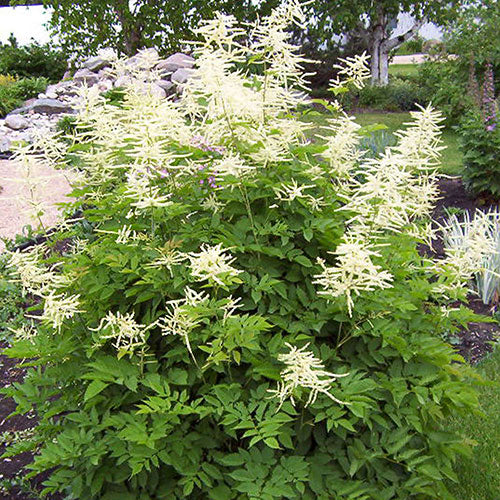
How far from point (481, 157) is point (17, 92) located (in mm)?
9312

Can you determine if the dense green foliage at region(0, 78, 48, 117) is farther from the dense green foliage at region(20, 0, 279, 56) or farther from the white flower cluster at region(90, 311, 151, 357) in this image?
the white flower cluster at region(90, 311, 151, 357)

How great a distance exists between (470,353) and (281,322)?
2399mm

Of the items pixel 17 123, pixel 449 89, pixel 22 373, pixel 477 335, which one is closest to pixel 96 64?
pixel 17 123

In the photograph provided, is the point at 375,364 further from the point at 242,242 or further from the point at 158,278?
the point at 158,278

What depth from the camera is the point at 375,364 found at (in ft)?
8.48

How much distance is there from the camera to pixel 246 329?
2.29 meters

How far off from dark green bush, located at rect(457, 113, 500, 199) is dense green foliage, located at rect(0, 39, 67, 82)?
10.9m

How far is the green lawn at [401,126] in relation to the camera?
357 inches

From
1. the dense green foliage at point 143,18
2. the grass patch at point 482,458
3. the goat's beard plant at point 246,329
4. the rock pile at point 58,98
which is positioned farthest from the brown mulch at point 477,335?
the dense green foliage at point 143,18

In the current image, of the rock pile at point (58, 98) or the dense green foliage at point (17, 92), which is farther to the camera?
the dense green foliage at point (17, 92)

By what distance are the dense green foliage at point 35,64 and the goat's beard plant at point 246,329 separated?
1342 centimetres

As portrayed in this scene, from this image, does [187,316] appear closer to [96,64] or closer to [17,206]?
[17,206]

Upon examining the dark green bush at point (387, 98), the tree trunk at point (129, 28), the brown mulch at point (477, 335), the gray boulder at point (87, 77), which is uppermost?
the tree trunk at point (129, 28)

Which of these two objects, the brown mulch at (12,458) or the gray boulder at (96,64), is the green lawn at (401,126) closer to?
the gray boulder at (96,64)
